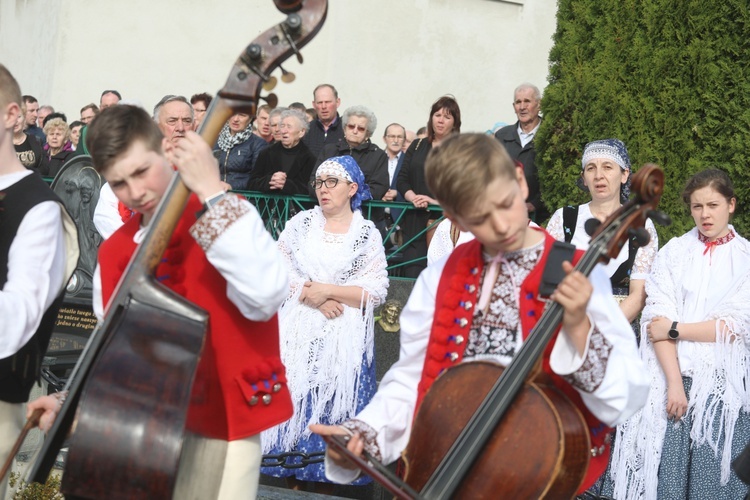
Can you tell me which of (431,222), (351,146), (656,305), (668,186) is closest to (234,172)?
(351,146)

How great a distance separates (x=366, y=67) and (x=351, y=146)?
27.9 ft

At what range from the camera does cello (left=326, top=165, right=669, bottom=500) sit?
2.65 metres

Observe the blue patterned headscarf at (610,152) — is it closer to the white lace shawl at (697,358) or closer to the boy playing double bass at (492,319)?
the white lace shawl at (697,358)

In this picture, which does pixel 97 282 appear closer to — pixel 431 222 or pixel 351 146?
pixel 431 222

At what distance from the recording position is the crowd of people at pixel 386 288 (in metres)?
2.80

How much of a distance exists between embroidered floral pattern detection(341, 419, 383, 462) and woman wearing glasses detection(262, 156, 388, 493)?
10.9 ft

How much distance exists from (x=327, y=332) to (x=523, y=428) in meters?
3.70

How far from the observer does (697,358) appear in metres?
5.49

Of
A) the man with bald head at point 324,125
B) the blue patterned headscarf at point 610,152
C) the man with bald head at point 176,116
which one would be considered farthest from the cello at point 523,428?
the man with bald head at point 324,125

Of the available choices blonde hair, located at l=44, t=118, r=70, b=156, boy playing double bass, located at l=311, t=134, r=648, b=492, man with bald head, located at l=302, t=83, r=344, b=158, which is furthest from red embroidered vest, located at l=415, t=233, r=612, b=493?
blonde hair, located at l=44, t=118, r=70, b=156

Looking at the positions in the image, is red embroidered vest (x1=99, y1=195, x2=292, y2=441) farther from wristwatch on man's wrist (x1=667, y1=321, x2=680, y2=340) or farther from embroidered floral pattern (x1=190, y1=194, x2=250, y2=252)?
wristwatch on man's wrist (x1=667, y1=321, x2=680, y2=340)

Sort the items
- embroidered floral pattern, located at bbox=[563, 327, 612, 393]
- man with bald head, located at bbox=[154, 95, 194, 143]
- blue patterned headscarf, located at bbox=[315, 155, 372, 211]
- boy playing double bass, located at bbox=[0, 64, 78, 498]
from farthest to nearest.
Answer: man with bald head, located at bbox=[154, 95, 194, 143] < blue patterned headscarf, located at bbox=[315, 155, 372, 211] < boy playing double bass, located at bbox=[0, 64, 78, 498] < embroidered floral pattern, located at bbox=[563, 327, 612, 393]

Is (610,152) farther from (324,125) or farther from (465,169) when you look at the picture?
(324,125)

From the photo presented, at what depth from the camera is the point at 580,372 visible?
2.69m
